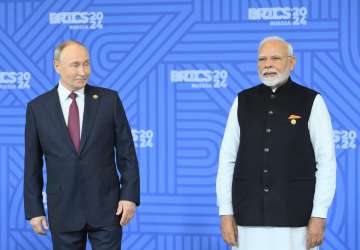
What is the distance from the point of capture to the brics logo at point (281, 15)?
407 cm

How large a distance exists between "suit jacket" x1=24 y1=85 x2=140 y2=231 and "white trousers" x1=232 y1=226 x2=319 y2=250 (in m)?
0.52

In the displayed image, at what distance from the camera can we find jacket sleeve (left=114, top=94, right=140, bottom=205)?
2.93 m

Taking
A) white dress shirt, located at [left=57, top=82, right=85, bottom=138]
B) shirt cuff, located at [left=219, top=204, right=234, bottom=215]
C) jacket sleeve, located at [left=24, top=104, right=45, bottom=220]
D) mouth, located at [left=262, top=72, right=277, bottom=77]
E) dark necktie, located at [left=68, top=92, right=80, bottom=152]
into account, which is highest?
mouth, located at [left=262, top=72, right=277, bottom=77]

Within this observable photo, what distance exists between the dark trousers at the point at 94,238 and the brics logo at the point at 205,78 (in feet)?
4.92

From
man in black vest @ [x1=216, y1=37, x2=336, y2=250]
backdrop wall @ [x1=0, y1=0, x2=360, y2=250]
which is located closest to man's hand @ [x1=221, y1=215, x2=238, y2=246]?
man in black vest @ [x1=216, y1=37, x2=336, y2=250]

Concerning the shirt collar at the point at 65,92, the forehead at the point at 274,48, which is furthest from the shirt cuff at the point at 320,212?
the shirt collar at the point at 65,92

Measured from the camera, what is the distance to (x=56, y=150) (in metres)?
2.88

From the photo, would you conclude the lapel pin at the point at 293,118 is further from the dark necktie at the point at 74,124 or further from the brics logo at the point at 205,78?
the brics logo at the point at 205,78

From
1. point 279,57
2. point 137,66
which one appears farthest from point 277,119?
point 137,66

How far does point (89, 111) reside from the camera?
9.52ft

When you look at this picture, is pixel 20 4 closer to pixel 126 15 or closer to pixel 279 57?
pixel 126 15

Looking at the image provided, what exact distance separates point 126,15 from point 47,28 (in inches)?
20.9

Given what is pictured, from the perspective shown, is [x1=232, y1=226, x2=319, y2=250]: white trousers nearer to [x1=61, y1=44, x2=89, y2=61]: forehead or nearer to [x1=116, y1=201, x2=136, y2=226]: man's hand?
[x1=116, y1=201, x2=136, y2=226]: man's hand

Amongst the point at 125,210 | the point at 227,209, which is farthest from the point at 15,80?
the point at 227,209
